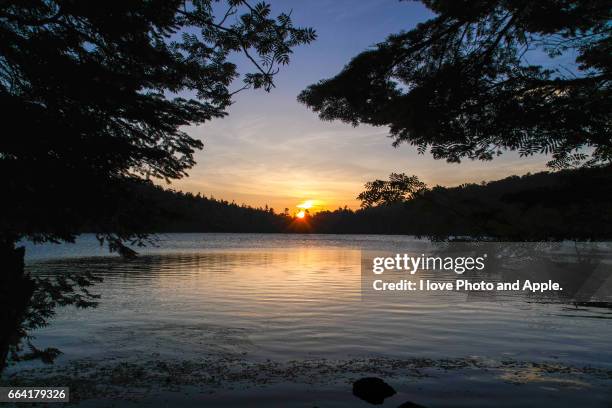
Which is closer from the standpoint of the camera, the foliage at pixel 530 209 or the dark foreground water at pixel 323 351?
the foliage at pixel 530 209

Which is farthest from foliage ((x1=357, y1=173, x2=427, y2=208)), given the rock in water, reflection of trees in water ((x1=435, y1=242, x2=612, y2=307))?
reflection of trees in water ((x1=435, y1=242, x2=612, y2=307))

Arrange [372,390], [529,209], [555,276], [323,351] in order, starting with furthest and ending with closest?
[555,276] < [323,351] < [372,390] < [529,209]

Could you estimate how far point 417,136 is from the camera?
623 cm

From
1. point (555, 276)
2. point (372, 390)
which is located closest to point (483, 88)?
point (372, 390)

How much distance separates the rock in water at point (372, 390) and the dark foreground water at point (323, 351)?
0.64ft

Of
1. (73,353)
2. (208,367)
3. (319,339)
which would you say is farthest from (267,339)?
(73,353)

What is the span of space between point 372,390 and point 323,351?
16.6ft

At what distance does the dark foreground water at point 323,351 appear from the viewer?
11.0 m

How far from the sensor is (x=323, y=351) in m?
15.4

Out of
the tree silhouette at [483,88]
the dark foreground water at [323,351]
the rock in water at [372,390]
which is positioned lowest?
the dark foreground water at [323,351]

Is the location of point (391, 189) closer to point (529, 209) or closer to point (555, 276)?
point (529, 209)

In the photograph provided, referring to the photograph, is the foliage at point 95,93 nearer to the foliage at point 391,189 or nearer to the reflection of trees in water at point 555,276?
the foliage at point 391,189

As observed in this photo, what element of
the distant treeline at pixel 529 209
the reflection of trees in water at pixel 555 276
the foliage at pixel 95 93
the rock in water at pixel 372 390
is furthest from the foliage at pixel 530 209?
the reflection of trees in water at pixel 555 276

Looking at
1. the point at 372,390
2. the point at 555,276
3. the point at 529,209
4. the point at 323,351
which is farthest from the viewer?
the point at 555,276
